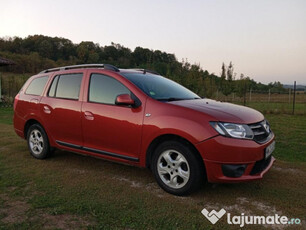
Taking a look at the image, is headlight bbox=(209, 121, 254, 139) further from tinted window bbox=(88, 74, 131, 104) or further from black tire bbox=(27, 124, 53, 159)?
black tire bbox=(27, 124, 53, 159)

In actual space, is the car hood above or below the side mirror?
below

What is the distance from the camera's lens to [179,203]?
3.09 metres

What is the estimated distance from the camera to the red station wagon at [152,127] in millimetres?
3043

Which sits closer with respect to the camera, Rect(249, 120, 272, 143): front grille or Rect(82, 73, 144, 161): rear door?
Rect(249, 120, 272, 143): front grille

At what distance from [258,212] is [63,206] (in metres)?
2.25

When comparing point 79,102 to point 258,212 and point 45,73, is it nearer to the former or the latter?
point 45,73

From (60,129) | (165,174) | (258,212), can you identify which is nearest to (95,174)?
(60,129)

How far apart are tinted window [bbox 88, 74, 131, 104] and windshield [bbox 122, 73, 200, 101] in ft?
0.67

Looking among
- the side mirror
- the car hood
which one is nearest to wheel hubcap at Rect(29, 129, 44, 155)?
the side mirror

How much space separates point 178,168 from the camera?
10.7ft

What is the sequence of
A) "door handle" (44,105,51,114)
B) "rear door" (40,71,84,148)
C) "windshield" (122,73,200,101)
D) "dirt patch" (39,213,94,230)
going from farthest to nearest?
1. "door handle" (44,105,51,114)
2. "rear door" (40,71,84,148)
3. "windshield" (122,73,200,101)
4. "dirt patch" (39,213,94,230)

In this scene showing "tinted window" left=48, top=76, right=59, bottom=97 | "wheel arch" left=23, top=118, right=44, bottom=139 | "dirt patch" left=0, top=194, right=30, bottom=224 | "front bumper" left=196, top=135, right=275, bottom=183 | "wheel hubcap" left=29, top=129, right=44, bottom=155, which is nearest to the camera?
"dirt patch" left=0, top=194, right=30, bottom=224

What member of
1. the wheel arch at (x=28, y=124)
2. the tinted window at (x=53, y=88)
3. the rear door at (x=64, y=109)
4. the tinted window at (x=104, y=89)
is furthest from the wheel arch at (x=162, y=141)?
the wheel arch at (x=28, y=124)

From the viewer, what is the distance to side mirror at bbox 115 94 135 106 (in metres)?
3.48
